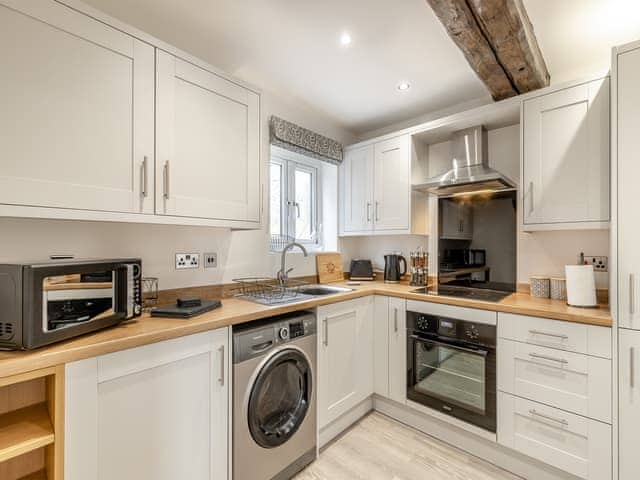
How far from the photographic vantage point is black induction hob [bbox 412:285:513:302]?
6.62 ft

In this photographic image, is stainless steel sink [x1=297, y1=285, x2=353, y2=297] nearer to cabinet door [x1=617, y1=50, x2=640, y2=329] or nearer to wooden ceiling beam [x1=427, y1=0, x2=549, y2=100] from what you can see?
cabinet door [x1=617, y1=50, x2=640, y2=329]

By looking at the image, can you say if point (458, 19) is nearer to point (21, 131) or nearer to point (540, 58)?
point (540, 58)

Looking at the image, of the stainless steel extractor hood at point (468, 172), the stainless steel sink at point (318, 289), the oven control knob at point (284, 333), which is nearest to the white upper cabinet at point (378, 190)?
the stainless steel extractor hood at point (468, 172)

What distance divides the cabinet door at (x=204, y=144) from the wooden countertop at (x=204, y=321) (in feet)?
1.74

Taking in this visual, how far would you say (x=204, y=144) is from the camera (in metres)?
1.64

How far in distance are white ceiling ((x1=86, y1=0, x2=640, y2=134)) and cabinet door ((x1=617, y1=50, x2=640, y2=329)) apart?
34cm

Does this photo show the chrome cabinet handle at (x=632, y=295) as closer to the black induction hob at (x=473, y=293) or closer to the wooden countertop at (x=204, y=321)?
the wooden countertop at (x=204, y=321)

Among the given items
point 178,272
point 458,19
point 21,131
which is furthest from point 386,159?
point 21,131

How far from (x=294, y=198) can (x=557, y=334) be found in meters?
2.08

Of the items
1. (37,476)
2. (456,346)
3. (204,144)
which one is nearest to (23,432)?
(37,476)

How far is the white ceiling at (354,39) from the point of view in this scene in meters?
1.50

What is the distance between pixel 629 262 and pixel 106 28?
8.39ft

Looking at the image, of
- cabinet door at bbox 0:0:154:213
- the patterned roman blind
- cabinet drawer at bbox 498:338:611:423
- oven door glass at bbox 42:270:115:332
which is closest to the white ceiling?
the patterned roman blind

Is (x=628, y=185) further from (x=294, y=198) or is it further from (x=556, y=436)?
(x=294, y=198)
